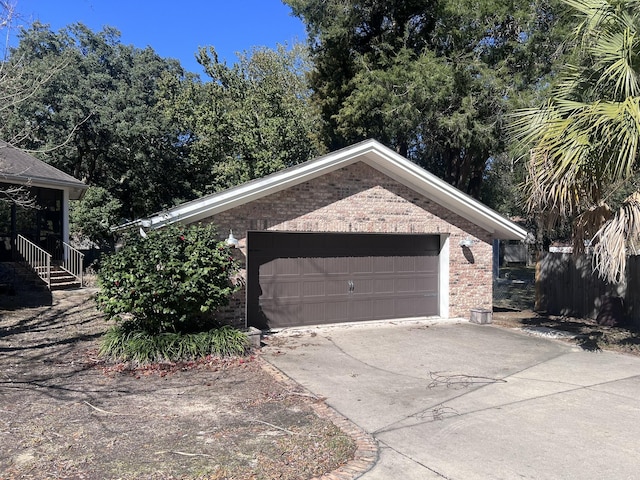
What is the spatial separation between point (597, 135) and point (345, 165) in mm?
5080

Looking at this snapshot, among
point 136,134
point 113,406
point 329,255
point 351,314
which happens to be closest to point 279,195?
point 329,255

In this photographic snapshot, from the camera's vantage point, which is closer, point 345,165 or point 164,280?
point 164,280

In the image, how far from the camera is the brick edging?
4.15 metres

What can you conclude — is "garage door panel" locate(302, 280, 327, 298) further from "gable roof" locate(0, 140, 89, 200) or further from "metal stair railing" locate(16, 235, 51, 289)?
"gable roof" locate(0, 140, 89, 200)

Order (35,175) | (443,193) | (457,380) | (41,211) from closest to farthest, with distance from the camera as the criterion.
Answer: (457,380), (443,193), (35,175), (41,211)

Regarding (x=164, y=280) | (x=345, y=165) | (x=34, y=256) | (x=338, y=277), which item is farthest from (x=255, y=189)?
(x=34, y=256)

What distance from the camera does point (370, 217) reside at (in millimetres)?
11516

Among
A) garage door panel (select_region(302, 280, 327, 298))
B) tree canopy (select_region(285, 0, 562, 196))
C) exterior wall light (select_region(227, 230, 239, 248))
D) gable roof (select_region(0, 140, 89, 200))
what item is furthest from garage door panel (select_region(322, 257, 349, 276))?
gable roof (select_region(0, 140, 89, 200))

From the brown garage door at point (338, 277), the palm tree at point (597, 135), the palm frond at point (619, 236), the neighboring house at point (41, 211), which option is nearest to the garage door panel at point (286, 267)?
the brown garage door at point (338, 277)

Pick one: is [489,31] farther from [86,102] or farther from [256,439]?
[86,102]

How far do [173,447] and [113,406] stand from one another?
5.05 feet

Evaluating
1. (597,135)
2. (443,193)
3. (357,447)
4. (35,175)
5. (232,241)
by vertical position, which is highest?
(35,175)

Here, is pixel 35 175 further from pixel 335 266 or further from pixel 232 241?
pixel 335 266

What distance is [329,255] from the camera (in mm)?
11461
